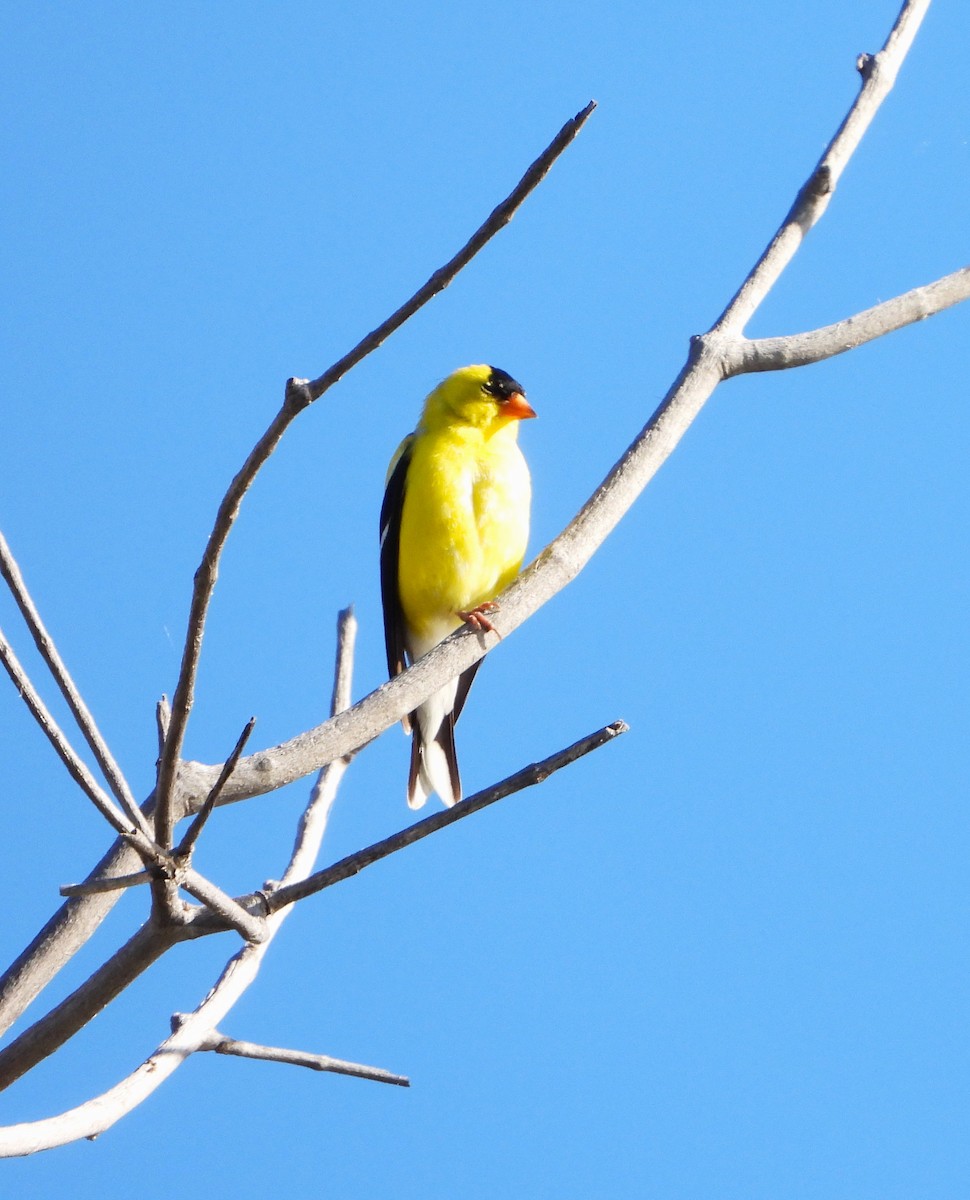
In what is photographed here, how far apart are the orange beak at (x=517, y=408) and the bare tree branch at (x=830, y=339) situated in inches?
93.8

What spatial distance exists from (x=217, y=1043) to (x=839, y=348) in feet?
6.29

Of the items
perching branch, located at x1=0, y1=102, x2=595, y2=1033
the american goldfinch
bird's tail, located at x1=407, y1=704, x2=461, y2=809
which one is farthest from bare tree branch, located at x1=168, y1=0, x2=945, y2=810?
bird's tail, located at x1=407, y1=704, x2=461, y2=809

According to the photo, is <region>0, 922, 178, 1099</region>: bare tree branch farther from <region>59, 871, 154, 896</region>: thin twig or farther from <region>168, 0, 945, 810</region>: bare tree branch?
<region>168, 0, 945, 810</region>: bare tree branch

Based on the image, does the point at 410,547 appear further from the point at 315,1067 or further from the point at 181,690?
the point at 181,690

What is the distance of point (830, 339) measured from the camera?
282 cm

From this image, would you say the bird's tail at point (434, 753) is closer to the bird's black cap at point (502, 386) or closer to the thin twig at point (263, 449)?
the bird's black cap at point (502, 386)

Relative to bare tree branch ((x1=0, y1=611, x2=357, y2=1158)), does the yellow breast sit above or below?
above

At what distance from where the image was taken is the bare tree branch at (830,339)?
280 cm

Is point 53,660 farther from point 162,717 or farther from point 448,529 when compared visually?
point 448,529

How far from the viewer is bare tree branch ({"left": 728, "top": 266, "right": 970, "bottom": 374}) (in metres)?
2.80

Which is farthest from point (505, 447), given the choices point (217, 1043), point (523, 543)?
point (217, 1043)

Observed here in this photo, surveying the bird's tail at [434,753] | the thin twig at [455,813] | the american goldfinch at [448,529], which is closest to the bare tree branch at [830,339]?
the thin twig at [455,813]

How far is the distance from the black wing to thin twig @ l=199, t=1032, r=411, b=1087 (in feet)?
8.37

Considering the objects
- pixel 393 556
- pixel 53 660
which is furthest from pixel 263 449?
pixel 393 556
